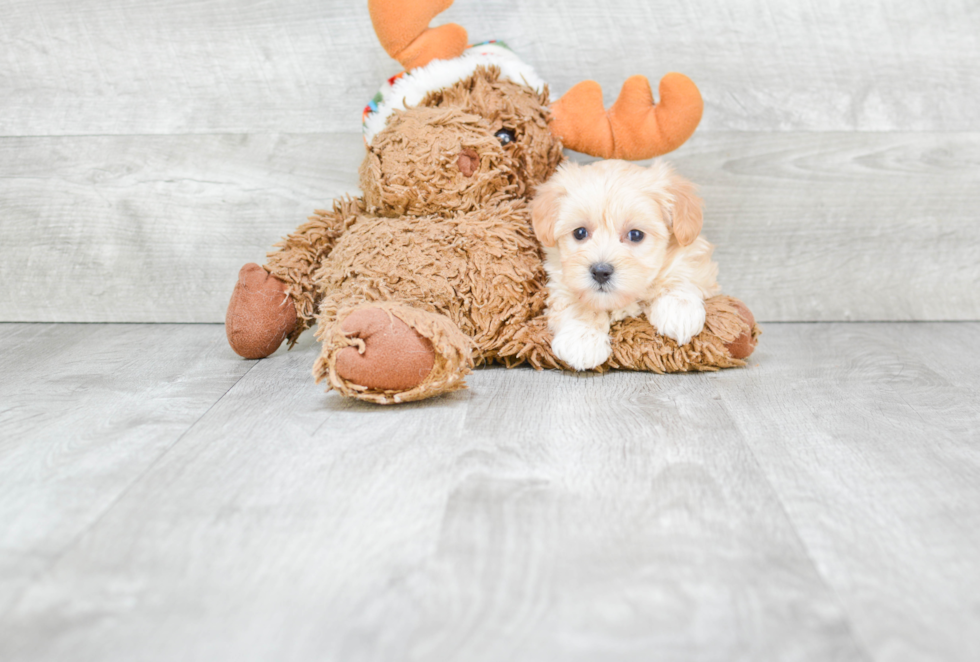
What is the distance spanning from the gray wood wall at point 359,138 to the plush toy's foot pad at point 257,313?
12.3 inches

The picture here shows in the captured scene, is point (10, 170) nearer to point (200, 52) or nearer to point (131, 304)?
point (131, 304)

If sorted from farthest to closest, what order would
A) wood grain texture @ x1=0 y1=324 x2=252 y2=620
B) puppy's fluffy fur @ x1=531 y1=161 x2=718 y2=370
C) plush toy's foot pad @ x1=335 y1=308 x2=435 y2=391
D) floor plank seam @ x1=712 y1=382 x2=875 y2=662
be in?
puppy's fluffy fur @ x1=531 y1=161 x2=718 y2=370
plush toy's foot pad @ x1=335 y1=308 x2=435 y2=391
wood grain texture @ x1=0 y1=324 x2=252 y2=620
floor plank seam @ x1=712 y1=382 x2=875 y2=662

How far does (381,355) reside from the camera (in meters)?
1.05

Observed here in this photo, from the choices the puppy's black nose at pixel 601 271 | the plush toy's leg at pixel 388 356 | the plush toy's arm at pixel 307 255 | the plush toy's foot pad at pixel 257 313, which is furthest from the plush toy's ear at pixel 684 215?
the plush toy's foot pad at pixel 257 313

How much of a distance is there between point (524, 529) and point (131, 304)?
124 centimetres

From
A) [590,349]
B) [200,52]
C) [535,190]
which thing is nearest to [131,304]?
[200,52]

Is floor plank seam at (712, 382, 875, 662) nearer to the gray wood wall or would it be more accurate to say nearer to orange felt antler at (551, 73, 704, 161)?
orange felt antler at (551, 73, 704, 161)

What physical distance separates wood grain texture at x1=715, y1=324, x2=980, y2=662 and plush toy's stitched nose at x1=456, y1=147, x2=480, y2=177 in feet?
1.72

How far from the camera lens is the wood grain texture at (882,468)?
634 mm

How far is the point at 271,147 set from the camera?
5.21 feet

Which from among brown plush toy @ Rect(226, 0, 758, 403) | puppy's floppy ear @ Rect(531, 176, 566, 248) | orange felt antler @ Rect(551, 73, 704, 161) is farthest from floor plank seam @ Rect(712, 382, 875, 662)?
orange felt antler @ Rect(551, 73, 704, 161)

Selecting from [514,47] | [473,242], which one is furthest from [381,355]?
[514,47]

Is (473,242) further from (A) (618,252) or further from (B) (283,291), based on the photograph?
(B) (283,291)

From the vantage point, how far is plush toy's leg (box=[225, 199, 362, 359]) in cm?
133
